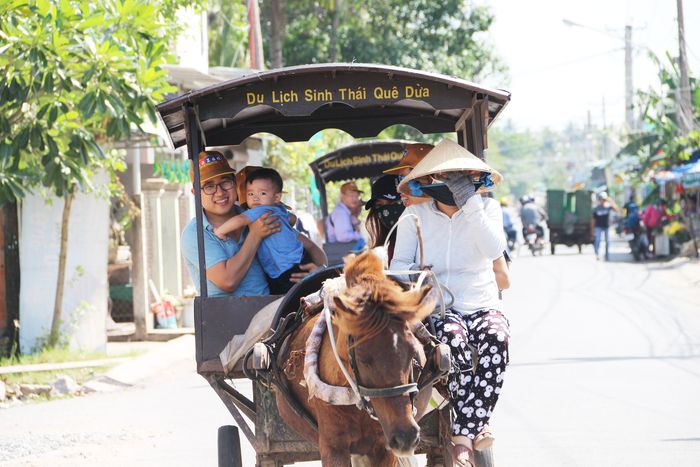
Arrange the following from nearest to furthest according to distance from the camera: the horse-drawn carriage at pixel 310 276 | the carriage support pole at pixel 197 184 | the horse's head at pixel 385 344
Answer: the horse's head at pixel 385 344
the horse-drawn carriage at pixel 310 276
the carriage support pole at pixel 197 184

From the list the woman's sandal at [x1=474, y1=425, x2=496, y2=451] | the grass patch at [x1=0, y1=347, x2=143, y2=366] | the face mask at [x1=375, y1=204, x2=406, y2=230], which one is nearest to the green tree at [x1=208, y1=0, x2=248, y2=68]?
the grass patch at [x1=0, y1=347, x2=143, y2=366]

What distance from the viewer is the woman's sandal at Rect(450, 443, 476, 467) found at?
17.2 feet

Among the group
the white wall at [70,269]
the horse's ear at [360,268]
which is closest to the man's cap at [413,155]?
the horse's ear at [360,268]

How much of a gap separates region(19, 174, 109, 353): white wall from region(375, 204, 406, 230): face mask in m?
7.80

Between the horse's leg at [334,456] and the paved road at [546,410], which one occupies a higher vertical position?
the horse's leg at [334,456]

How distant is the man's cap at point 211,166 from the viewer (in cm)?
643

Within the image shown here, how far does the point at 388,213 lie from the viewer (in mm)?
7203

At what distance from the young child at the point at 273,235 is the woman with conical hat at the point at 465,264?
111 centimetres

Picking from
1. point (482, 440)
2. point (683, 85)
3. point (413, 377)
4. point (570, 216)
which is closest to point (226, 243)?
point (482, 440)

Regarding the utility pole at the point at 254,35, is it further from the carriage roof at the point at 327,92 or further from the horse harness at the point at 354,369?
the horse harness at the point at 354,369

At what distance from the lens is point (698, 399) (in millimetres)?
9625

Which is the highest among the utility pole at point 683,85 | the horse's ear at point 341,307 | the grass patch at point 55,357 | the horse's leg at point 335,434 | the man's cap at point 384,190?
the utility pole at point 683,85

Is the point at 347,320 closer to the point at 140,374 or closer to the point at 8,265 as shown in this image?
the point at 140,374

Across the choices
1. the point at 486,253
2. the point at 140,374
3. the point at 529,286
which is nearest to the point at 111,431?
the point at 140,374
